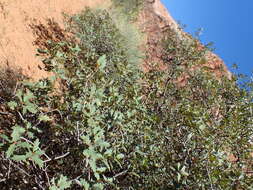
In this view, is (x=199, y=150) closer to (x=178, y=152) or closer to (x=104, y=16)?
(x=178, y=152)

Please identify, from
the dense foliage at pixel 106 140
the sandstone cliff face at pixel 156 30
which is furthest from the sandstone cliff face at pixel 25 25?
the dense foliage at pixel 106 140

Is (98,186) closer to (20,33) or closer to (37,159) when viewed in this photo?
(37,159)

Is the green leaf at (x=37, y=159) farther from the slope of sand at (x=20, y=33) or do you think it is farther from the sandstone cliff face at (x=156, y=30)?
the sandstone cliff face at (x=156, y=30)

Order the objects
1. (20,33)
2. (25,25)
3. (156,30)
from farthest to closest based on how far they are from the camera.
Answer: (156,30) < (25,25) < (20,33)

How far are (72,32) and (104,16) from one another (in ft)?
9.95

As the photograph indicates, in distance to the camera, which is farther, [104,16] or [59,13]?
[104,16]

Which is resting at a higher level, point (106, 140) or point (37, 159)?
point (106, 140)

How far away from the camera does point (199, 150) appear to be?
563 centimetres

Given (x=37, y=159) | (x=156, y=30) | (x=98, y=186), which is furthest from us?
(x=156, y=30)

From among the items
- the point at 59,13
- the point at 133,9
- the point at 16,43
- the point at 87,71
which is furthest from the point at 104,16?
the point at 87,71

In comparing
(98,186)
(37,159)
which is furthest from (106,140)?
(37,159)

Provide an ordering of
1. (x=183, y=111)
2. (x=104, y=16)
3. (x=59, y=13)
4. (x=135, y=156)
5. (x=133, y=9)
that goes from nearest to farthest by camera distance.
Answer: (x=135, y=156)
(x=183, y=111)
(x=59, y=13)
(x=104, y=16)
(x=133, y=9)

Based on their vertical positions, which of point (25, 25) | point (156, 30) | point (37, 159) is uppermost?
point (156, 30)

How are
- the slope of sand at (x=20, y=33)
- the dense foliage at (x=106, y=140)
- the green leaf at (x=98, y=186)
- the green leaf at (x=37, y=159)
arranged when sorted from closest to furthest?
the green leaf at (x=37, y=159) < the green leaf at (x=98, y=186) < the dense foliage at (x=106, y=140) < the slope of sand at (x=20, y=33)
